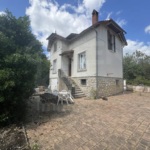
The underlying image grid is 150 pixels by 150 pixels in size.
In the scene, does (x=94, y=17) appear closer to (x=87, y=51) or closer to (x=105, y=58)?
(x=87, y=51)

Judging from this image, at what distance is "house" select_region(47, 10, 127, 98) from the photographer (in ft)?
25.4

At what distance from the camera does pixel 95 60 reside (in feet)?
24.9

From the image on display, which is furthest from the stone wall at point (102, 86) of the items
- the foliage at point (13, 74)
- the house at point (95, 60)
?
the foliage at point (13, 74)

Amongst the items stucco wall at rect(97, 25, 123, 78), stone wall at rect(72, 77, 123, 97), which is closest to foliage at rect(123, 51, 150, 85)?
stucco wall at rect(97, 25, 123, 78)

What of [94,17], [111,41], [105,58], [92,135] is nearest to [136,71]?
[111,41]

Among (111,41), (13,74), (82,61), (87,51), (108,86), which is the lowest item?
(108,86)

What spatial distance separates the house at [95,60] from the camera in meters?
7.73

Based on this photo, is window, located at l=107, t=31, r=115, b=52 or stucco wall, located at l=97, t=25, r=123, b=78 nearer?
stucco wall, located at l=97, t=25, r=123, b=78

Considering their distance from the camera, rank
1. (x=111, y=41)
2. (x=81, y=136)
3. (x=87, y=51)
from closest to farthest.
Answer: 1. (x=81, y=136)
2. (x=87, y=51)
3. (x=111, y=41)

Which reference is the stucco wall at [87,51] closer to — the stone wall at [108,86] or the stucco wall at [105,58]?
the stucco wall at [105,58]

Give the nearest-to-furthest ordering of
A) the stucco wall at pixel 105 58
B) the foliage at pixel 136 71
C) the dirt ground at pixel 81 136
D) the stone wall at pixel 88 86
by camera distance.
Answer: the dirt ground at pixel 81 136, the stone wall at pixel 88 86, the stucco wall at pixel 105 58, the foliage at pixel 136 71

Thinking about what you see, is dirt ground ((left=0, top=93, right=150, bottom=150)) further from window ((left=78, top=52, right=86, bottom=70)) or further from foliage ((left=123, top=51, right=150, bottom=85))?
foliage ((left=123, top=51, right=150, bottom=85))

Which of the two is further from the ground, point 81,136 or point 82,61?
point 82,61

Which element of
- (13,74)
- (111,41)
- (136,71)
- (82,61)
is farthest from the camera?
(136,71)
